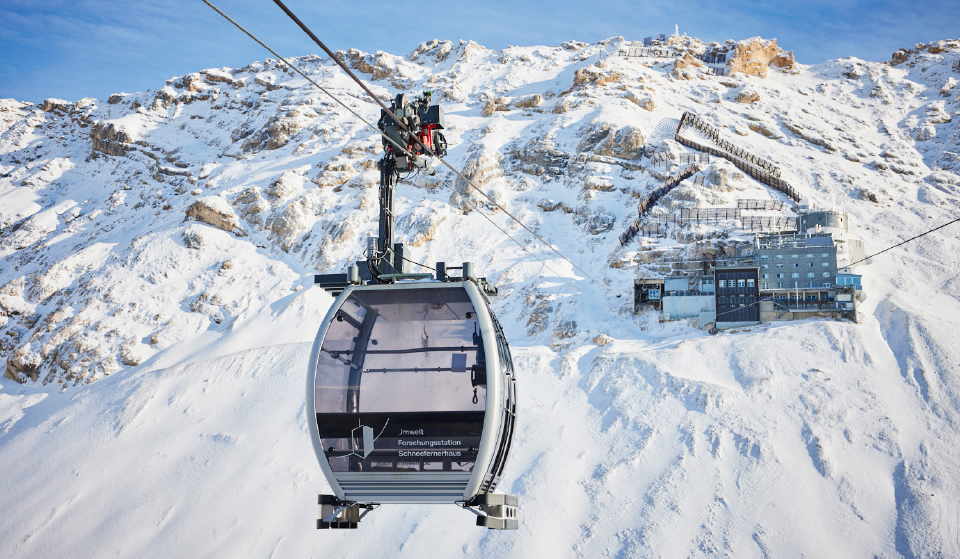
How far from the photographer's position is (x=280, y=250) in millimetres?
56062

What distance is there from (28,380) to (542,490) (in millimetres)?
42224

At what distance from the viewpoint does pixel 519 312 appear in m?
45.0

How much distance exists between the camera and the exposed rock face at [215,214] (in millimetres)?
57906

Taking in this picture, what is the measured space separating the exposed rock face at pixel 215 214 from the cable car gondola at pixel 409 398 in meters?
52.8

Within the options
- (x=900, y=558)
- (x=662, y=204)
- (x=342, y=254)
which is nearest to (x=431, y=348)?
(x=900, y=558)

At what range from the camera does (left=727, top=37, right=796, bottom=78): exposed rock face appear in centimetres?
8612

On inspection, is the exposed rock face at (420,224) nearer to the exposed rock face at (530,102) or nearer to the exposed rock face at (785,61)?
the exposed rock face at (530,102)

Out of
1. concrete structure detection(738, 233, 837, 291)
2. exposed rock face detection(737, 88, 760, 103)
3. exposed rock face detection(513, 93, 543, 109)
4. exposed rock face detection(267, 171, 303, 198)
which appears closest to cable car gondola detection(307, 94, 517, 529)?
concrete structure detection(738, 233, 837, 291)

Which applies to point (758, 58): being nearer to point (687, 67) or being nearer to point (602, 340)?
point (687, 67)

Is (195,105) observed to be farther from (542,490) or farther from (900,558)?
(900,558)

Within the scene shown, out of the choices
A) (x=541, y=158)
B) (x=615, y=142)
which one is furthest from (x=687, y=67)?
(x=541, y=158)

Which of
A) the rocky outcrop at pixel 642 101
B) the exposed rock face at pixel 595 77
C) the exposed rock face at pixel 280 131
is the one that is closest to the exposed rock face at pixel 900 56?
the exposed rock face at pixel 595 77

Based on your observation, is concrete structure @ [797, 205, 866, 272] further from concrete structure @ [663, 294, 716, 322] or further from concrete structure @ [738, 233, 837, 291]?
concrete structure @ [663, 294, 716, 322]

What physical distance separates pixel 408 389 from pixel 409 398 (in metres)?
0.12
